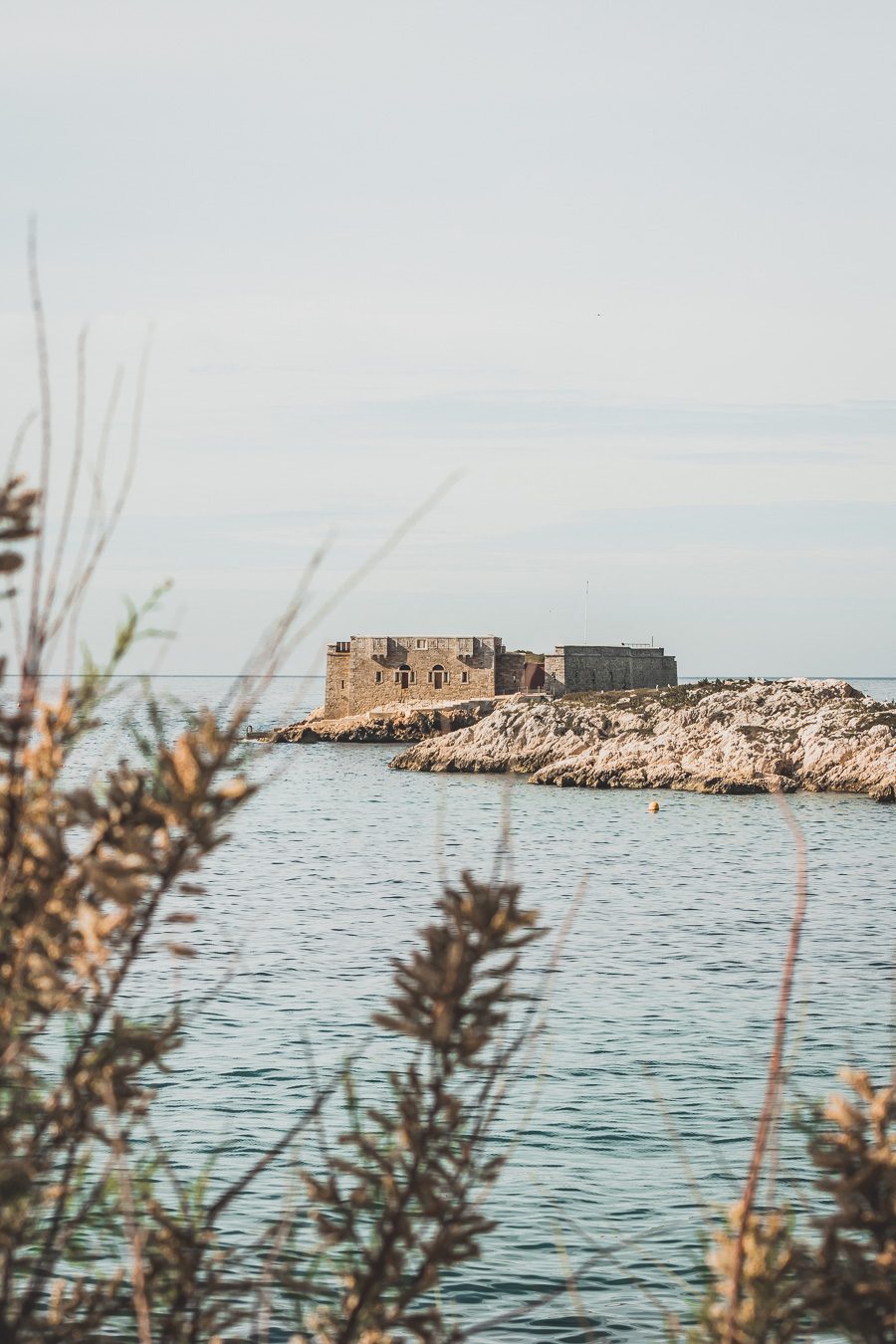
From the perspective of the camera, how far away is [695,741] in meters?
61.8

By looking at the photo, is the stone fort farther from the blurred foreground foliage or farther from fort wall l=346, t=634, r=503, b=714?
the blurred foreground foliage

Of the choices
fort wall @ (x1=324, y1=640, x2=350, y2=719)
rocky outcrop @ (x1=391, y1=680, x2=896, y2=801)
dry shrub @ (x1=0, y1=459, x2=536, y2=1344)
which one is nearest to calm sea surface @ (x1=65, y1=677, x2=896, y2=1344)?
dry shrub @ (x1=0, y1=459, x2=536, y2=1344)

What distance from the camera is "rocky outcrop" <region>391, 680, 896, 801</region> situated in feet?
184

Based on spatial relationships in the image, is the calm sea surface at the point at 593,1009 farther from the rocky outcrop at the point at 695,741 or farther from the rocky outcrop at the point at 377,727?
the rocky outcrop at the point at 377,727

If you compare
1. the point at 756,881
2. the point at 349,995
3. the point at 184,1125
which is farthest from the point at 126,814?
the point at 756,881

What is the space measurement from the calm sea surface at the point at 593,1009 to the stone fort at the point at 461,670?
38128 mm

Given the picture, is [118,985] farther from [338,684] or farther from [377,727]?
[338,684]

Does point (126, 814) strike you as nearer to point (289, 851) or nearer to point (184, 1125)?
point (184, 1125)

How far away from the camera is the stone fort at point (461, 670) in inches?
3361

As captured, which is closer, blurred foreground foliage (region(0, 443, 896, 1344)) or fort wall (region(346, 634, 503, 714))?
blurred foreground foliage (region(0, 443, 896, 1344))

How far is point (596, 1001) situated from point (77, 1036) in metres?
17.8

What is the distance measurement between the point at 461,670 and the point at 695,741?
26.6 metres

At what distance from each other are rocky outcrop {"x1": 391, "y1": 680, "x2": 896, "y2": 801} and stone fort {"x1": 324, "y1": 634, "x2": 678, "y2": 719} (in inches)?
398

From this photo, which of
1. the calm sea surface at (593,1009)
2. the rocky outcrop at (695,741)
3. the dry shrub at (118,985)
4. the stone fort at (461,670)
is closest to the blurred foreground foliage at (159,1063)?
the dry shrub at (118,985)
